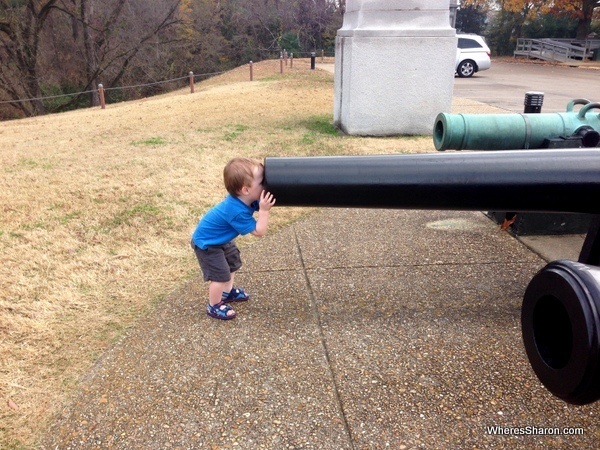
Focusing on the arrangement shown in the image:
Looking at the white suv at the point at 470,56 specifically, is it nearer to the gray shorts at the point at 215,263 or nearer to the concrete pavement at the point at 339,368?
the concrete pavement at the point at 339,368

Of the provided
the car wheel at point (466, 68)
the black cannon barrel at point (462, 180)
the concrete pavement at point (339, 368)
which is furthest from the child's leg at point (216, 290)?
the car wheel at point (466, 68)

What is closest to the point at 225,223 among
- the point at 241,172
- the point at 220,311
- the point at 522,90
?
the point at 241,172

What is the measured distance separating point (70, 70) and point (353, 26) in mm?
26571

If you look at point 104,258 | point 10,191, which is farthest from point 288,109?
point 104,258

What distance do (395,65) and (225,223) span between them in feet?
19.3

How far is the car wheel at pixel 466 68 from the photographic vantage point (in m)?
21.4

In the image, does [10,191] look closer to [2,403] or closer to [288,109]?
[2,403]

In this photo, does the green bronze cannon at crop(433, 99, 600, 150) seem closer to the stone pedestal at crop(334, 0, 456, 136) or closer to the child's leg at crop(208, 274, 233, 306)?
the child's leg at crop(208, 274, 233, 306)

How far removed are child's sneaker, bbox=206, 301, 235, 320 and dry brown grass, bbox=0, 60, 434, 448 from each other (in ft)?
1.42

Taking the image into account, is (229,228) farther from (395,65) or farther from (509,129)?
(395,65)

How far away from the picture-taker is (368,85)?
26.6 ft

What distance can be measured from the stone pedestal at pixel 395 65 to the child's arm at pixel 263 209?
5.78 m

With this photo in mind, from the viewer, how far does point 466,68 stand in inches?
848

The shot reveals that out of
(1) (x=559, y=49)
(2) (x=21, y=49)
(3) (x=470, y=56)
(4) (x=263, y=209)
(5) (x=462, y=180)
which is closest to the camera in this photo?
(5) (x=462, y=180)
